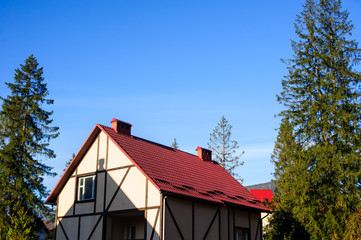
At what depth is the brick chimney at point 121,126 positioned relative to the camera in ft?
73.8

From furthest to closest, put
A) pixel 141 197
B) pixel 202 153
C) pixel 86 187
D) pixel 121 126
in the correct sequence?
pixel 202 153 < pixel 121 126 < pixel 86 187 < pixel 141 197

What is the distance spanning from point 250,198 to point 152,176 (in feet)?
28.9

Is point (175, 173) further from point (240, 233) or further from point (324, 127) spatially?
point (324, 127)

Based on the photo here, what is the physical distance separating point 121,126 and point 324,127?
13066mm

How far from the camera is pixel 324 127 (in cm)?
2595

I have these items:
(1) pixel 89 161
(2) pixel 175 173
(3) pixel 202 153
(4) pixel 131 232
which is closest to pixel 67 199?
(1) pixel 89 161

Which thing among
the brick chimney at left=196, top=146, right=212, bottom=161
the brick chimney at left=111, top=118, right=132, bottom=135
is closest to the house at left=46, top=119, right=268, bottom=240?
Result: the brick chimney at left=111, top=118, right=132, bottom=135

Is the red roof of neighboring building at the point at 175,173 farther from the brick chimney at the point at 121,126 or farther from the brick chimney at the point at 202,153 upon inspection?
the brick chimney at the point at 202,153

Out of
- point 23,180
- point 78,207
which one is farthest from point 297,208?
point 23,180

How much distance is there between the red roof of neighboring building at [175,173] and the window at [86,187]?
1.10 meters

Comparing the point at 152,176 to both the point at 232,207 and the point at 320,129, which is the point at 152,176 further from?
the point at 320,129

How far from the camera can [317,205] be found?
2530 centimetres

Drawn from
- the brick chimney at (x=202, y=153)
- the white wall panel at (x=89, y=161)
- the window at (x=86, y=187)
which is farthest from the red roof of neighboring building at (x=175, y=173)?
the window at (x=86, y=187)

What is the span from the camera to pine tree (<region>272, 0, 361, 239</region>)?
24578 millimetres
